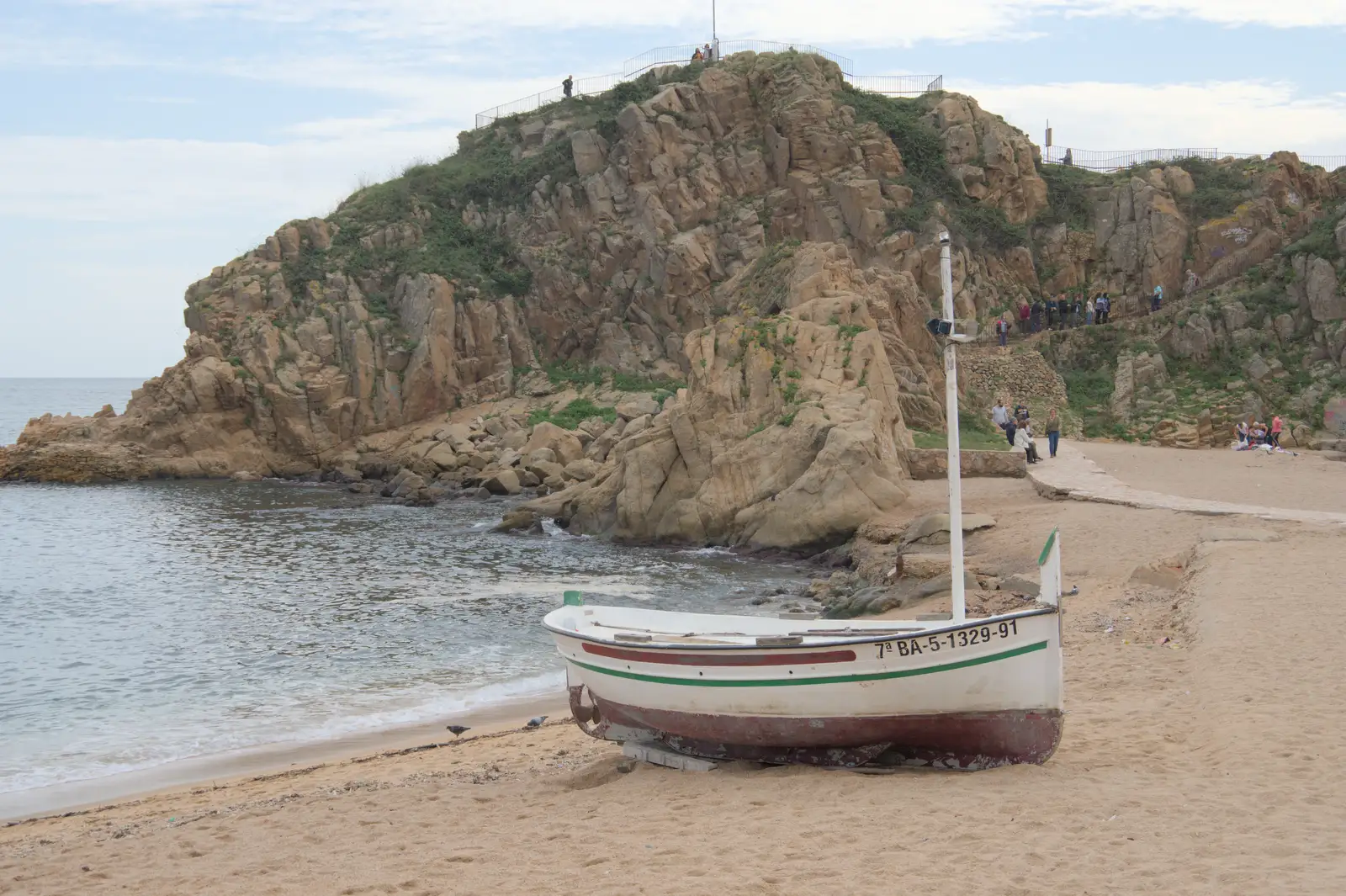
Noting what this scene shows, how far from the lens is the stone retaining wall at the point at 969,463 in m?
28.2

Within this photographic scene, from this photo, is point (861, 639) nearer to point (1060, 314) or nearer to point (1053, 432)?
point (1053, 432)

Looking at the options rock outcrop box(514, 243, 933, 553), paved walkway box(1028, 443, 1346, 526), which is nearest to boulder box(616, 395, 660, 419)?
rock outcrop box(514, 243, 933, 553)

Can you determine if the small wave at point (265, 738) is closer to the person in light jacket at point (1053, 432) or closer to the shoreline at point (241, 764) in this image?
the shoreline at point (241, 764)

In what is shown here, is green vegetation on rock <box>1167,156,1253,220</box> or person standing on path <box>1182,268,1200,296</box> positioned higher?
green vegetation on rock <box>1167,156,1253,220</box>

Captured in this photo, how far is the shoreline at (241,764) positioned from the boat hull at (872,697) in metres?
4.72

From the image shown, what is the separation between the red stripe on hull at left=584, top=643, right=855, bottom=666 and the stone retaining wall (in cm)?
1931

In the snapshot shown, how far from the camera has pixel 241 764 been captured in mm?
13344

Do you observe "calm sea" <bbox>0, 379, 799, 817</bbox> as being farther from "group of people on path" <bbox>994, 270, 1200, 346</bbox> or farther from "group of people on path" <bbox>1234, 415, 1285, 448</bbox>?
"group of people on path" <bbox>994, 270, 1200, 346</bbox>

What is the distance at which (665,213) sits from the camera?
51719 millimetres

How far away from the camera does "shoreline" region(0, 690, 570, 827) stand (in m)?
12.2

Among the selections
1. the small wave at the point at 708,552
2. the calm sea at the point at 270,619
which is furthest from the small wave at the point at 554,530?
the small wave at the point at 708,552

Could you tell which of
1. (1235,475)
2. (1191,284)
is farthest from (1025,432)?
(1191,284)

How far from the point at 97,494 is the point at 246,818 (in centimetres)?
3671

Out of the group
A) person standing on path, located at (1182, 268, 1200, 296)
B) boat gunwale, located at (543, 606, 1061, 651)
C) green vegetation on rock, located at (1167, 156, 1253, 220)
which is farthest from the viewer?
green vegetation on rock, located at (1167, 156, 1253, 220)
